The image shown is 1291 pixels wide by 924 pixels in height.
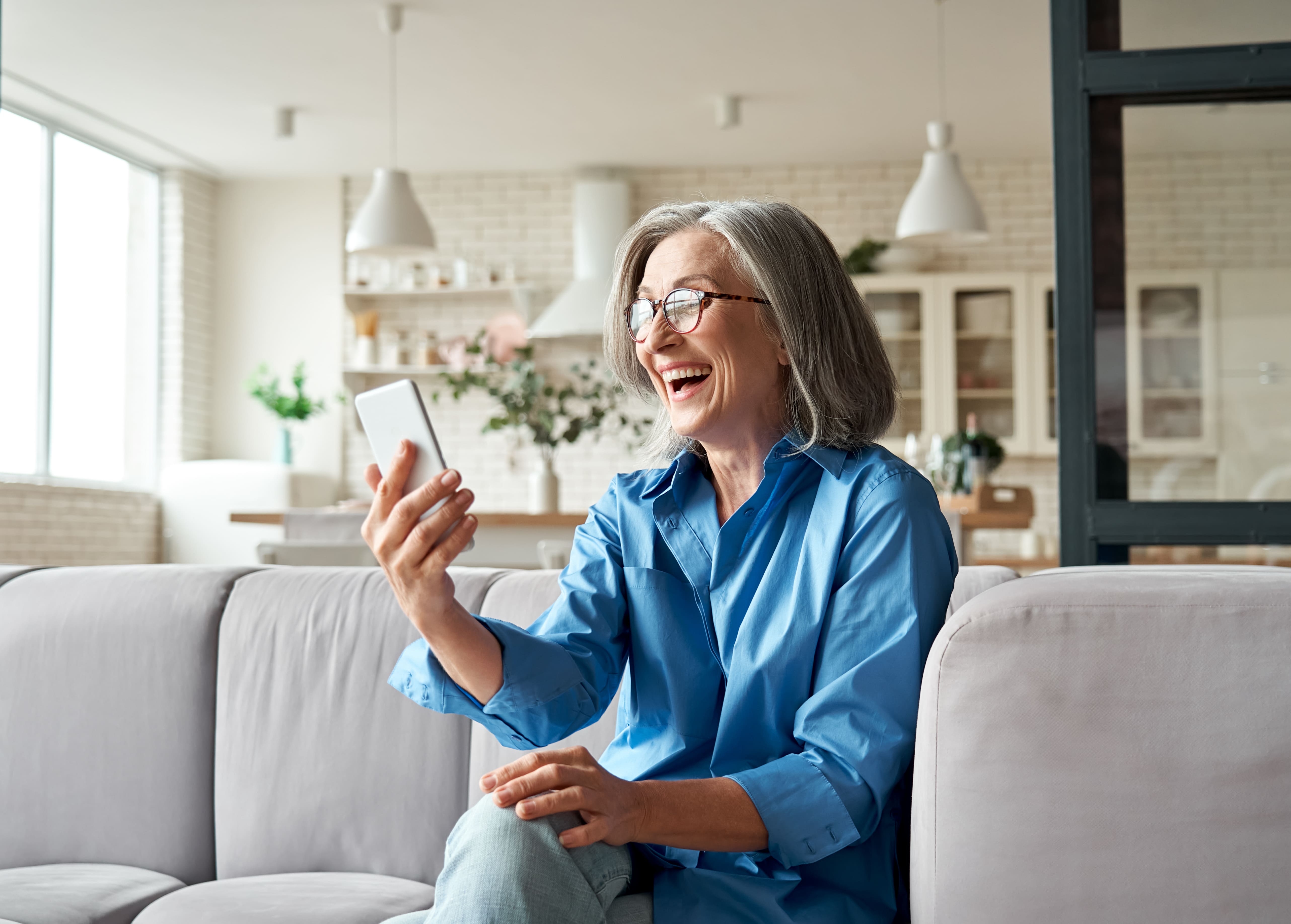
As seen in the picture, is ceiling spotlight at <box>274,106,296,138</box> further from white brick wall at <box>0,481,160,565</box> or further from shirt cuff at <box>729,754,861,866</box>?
shirt cuff at <box>729,754,861,866</box>

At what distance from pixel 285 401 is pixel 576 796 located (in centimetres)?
653

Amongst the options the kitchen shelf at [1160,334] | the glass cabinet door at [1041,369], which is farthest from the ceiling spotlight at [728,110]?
the kitchen shelf at [1160,334]

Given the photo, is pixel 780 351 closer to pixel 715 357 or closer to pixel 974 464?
pixel 715 357

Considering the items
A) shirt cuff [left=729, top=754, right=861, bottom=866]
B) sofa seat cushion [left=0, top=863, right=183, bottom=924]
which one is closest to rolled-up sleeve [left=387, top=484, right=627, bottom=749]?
shirt cuff [left=729, top=754, right=861, bottom=866]

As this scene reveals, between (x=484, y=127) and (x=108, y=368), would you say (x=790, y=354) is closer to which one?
(x=484, y=127)

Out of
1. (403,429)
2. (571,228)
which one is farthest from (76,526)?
(403,429)

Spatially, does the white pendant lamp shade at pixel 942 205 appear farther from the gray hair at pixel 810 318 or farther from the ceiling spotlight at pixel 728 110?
the gray hair at pixel 810 318

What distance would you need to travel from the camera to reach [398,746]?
1.78 m

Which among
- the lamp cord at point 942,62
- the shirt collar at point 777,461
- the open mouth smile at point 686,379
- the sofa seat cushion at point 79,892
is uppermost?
the lamp cord at point 942,62

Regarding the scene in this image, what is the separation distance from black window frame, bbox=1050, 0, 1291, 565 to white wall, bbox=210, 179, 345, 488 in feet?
20.3

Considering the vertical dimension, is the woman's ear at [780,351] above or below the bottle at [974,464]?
above

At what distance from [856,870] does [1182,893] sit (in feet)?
1.02

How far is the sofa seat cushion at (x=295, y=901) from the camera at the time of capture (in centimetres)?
152

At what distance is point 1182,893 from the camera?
0.99 m
